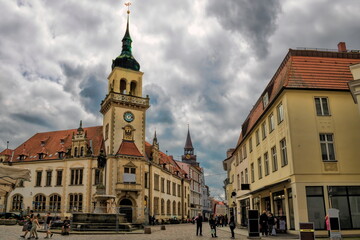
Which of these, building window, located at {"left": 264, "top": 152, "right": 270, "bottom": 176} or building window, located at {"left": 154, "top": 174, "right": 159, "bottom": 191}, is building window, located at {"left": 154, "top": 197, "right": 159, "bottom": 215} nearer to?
building window, located at {"left": 154, "top": 174, "right": 159, "bottom": 191}

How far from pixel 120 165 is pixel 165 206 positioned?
17913 mm

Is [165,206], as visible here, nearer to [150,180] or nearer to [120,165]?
[150,180]

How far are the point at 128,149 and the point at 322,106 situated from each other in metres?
30.3

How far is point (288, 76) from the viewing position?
23531 mm

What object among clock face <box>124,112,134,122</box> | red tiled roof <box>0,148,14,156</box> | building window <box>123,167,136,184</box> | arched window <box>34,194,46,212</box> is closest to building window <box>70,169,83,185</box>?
arched window <box>34,194,46,212</box>

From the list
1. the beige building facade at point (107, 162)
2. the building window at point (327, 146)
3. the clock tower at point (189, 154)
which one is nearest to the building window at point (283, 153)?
the building window at point (327, 146)

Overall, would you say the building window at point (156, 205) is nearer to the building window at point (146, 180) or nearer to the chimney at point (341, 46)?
the building window at point (146, 180)

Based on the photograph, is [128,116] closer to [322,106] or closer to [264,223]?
[264,223]

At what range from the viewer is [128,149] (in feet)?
157

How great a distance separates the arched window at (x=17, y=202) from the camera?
173 ft

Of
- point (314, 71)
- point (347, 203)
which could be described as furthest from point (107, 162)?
point (347, 203)

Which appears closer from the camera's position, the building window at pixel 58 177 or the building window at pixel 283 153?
the building window at pixel 283 153

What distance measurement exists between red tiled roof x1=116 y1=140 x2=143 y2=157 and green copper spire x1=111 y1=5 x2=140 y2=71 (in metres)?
12.6

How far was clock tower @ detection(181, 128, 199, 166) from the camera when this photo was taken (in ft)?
408
